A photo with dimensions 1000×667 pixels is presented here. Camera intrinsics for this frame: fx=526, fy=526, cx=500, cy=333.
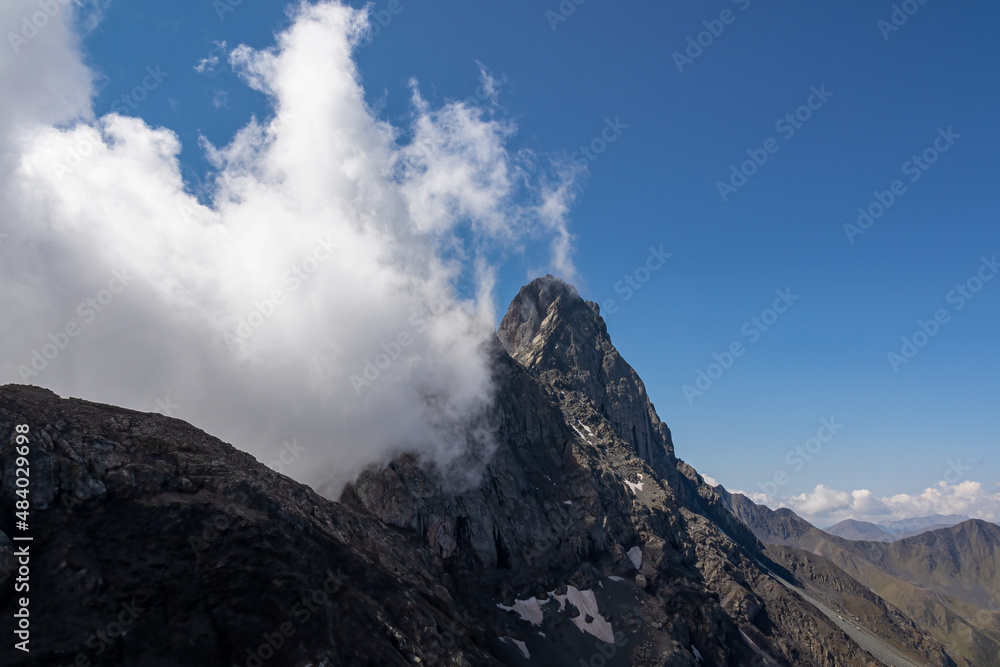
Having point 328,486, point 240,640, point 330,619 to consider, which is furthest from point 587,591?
point 240,640

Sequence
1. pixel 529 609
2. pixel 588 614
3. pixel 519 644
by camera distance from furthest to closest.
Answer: pixel 588 614
pixel 529 609
pixel 519 644

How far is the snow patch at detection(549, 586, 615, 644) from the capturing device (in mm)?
162500

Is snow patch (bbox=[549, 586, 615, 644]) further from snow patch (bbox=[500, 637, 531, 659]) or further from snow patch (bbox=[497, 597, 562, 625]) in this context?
snow patch (bbox=[500, 637, 531, 659])

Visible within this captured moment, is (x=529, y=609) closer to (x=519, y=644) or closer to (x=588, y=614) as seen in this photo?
(x=519, y=644)

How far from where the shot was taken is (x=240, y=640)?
73125 millimetres

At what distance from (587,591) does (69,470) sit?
153203 millimetres

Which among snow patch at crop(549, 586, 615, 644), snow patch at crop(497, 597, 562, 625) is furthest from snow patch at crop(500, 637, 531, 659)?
snow patch at crop(549, 586, 615, 644)

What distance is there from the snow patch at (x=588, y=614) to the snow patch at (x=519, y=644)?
2496 cm

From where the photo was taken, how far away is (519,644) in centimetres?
14588

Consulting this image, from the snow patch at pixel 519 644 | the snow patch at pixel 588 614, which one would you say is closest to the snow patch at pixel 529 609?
the snow patch at pixel 588 614

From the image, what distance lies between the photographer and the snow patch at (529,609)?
160 metres

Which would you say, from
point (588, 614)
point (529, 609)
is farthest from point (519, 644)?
point (588, 614)

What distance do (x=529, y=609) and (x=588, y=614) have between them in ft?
67.2

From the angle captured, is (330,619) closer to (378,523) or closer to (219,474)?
(219,474)
